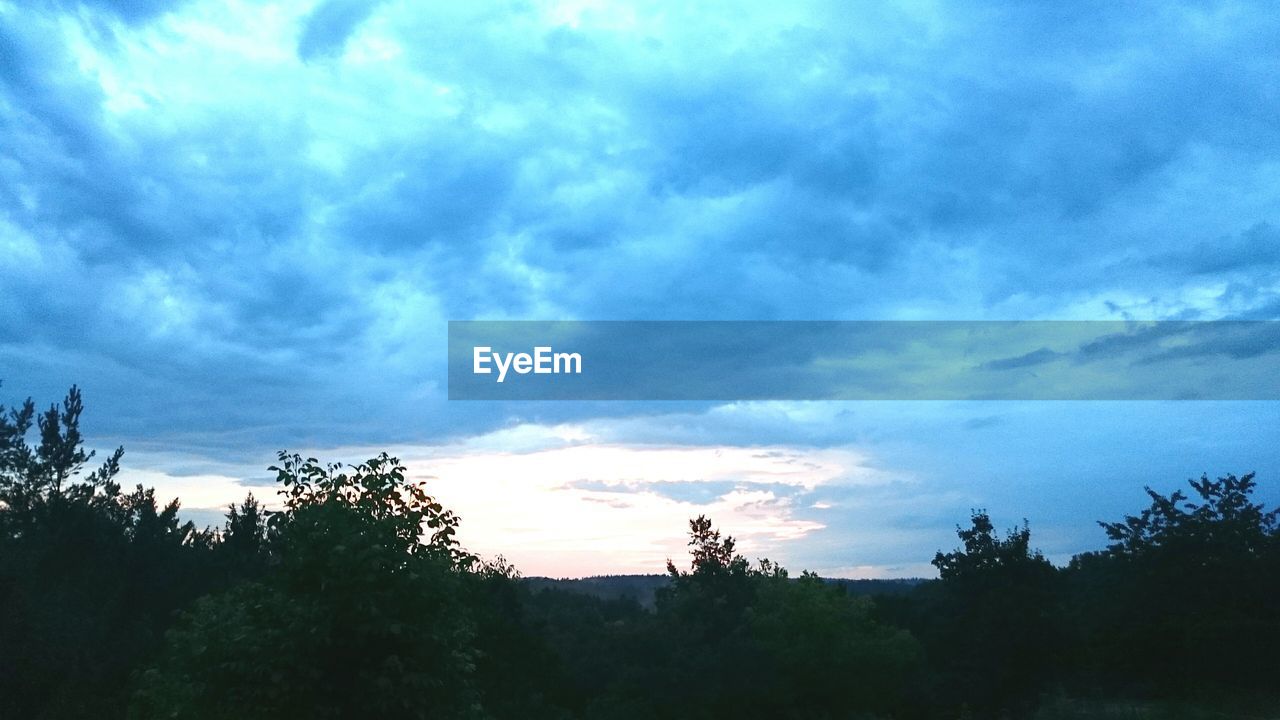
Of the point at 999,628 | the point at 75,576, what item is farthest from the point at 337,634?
the point at 999,628

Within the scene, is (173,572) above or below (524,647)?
above

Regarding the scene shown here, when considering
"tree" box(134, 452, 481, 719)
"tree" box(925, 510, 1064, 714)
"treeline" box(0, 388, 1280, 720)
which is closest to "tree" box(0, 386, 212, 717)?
"treeline" box(0, 388, 1280, 720)

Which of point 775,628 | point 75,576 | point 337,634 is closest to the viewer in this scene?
point 337,634

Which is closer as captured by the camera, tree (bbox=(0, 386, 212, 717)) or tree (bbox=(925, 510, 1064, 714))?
tree (bbox=(0, 386, 212, 717))

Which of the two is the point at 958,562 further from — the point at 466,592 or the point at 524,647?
the point at 466,592

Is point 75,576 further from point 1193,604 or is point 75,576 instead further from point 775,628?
point 1193,604

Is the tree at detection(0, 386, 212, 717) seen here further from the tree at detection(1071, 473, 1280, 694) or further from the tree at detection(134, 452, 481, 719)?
the tree at detection(1071, 473, 1280, 694)

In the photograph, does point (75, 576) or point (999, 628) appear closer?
point (75, 576)

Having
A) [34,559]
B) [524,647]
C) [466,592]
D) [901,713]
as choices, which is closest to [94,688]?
[34,559]

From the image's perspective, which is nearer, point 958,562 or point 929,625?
point 958,562

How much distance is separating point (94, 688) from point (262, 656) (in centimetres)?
2490

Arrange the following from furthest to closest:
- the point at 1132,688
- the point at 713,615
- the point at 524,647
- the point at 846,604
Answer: the point at 713,615
the point at 846,604
the point at 1132,688
the point at 524,647

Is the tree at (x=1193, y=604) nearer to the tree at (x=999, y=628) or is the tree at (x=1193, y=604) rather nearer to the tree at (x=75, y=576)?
the tree at (x=999, y=628)

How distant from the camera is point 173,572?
4244cm
